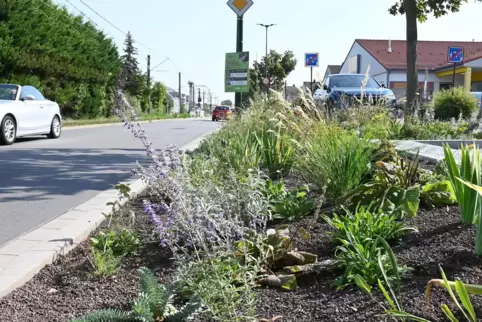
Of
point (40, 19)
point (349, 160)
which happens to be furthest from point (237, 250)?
point (40, 19)

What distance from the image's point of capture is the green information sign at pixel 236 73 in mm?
13336

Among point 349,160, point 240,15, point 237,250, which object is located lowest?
point 237,250

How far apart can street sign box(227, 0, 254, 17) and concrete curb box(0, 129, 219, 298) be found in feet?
24.7

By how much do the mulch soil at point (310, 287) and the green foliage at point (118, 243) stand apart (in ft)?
0.25

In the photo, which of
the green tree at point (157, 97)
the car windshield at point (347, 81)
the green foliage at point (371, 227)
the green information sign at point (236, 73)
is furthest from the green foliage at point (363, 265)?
the green tree at point (157, 97)

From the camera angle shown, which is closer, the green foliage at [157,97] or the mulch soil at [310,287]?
the mulch soil at [310,287]

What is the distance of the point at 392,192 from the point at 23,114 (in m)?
12.1

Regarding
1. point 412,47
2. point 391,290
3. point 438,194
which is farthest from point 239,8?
point 391,290

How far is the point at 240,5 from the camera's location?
11812 mm

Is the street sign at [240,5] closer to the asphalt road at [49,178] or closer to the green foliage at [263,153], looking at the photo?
the asphalt road at [49,178]

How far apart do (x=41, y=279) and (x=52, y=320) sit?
2.34 feet

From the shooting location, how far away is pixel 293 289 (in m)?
2.81

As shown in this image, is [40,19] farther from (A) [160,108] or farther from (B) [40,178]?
(A) [160,108]

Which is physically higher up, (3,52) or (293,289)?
(3,52)
